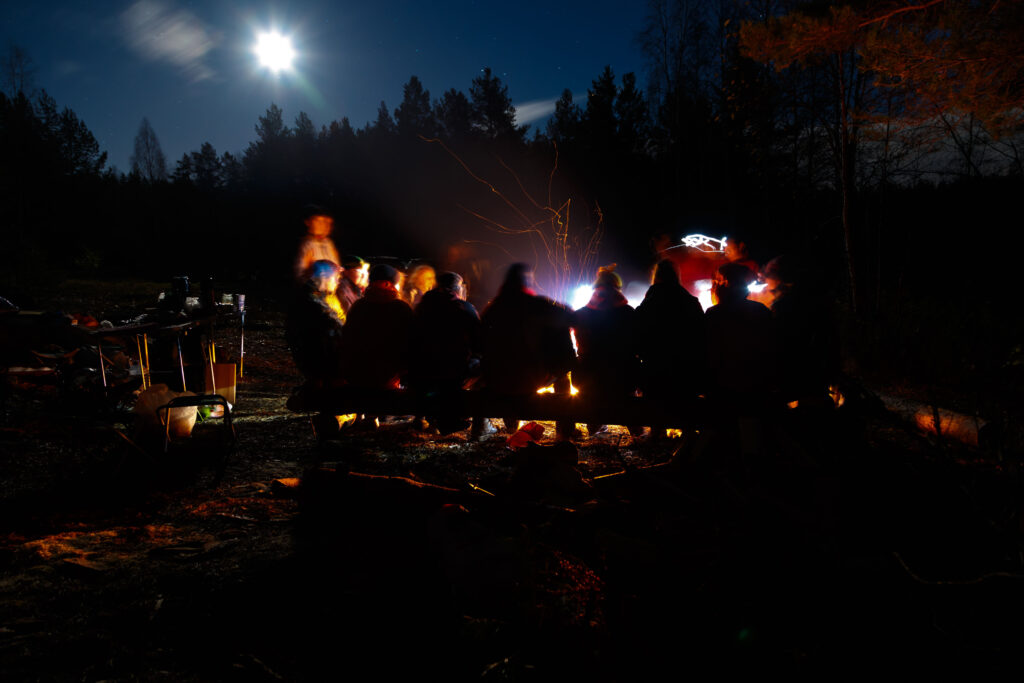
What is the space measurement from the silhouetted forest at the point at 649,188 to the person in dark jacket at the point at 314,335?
3.15 m

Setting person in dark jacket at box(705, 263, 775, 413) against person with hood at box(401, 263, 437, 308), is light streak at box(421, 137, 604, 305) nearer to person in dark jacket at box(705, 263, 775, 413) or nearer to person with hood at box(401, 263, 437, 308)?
person with hood at box(401, 263, 437, 308)

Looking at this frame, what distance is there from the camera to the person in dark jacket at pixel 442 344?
187 inches

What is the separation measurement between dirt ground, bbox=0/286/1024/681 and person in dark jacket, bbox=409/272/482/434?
109 centimetres

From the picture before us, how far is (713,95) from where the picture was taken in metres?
21.8

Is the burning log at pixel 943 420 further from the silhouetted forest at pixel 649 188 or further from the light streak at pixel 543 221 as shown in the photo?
the light streak at pixel 543 221

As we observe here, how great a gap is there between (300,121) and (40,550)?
38976mm

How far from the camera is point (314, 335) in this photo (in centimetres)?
504

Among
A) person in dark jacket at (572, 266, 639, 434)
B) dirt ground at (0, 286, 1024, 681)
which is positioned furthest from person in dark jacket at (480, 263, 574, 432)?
dirt ground at (0, 286, 1024, 681)

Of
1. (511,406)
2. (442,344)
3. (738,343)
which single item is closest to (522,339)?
(511,406)

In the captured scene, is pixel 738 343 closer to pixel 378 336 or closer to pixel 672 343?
pixel 672 343

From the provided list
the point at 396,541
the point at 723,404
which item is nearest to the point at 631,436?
the point at 723,404

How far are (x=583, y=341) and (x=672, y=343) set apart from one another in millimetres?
882

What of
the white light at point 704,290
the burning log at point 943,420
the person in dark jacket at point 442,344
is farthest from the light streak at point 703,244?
the person in dark jacket at point 442,344

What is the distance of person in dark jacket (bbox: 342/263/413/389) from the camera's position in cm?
491
